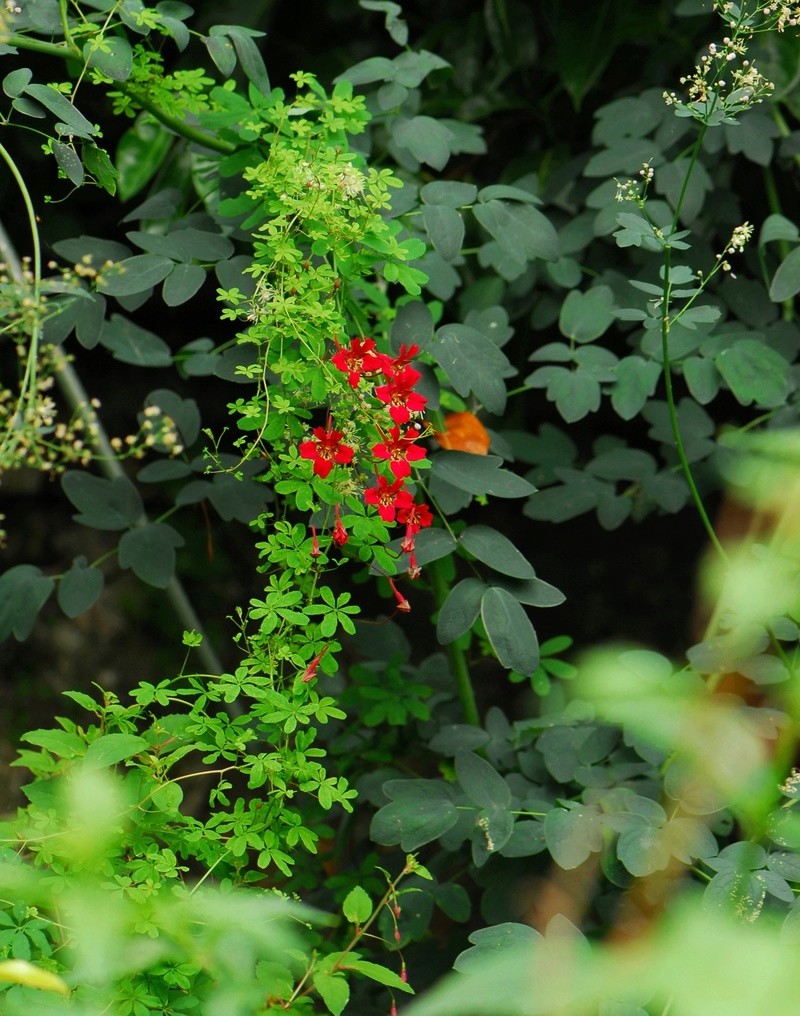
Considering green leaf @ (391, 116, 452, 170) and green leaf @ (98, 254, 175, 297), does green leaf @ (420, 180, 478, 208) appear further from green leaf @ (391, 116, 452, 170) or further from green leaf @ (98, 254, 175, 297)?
green leaf @ (98, 254, 175, 297)

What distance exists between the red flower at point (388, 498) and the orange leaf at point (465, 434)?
0.26 meters

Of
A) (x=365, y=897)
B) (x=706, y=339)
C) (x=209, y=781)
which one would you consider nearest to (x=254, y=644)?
(x=365, y=897)

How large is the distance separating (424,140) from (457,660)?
591 mm

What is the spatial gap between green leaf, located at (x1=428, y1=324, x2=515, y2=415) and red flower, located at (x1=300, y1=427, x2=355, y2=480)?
6.8 inches

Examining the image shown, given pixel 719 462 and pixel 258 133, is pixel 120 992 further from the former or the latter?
pixel 719 462

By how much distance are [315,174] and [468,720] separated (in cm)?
67

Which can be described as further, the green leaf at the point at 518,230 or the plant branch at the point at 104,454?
the plant branch at the point at 104,454

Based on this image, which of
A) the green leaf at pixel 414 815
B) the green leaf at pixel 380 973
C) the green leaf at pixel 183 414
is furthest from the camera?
the green leaf at pixel 183 414

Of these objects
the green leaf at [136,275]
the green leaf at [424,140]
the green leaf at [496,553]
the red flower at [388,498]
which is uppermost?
the green leaf at [424,140]

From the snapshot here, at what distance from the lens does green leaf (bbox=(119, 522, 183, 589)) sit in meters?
1.24

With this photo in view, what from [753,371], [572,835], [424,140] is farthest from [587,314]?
[572,835]

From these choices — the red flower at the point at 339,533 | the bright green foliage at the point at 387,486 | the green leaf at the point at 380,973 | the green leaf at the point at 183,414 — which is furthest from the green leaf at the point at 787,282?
the green leaf at the point at 380,973

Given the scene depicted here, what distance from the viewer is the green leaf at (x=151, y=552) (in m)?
1.24

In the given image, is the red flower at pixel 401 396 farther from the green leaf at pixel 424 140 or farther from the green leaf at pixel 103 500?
the green leaf at pixel 103 500
